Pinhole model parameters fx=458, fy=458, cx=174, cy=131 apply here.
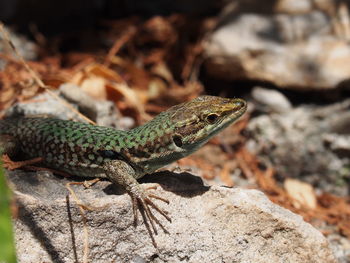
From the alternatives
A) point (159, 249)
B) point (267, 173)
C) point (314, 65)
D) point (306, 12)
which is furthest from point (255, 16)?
point (159, 249)

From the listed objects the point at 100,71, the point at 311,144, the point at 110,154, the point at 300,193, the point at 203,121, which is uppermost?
the point at 203,121

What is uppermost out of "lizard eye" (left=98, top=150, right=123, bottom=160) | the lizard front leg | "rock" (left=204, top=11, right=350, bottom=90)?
"lizard eye" (left=98, top=150, right=123, bottom=160)

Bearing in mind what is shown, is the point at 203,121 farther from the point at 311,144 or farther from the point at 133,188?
the point at 311,144

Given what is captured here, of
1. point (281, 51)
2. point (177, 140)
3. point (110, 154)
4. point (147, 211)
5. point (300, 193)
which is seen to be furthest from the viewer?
point (281, 51)

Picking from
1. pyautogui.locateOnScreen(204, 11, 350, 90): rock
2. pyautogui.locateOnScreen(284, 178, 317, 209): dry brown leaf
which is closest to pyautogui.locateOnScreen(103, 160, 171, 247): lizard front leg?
pyautogui.locateOnScreen(284, 178, 317, 209): dry brown leaf

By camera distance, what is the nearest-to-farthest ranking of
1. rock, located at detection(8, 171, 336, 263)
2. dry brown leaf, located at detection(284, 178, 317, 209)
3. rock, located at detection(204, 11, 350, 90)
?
rock, located at detection(8, 171, 336, 263)
dry brown leaf, located at detection(284, 178, 317, 209)
rock, located at detection(204, 11, 350, 90)

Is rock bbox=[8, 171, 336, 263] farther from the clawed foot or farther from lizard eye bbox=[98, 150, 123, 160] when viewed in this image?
lizard eye bbox=[98, 150, 123, 160]

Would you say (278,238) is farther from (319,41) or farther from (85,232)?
(319,41)

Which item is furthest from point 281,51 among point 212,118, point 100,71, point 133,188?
point 133,188
